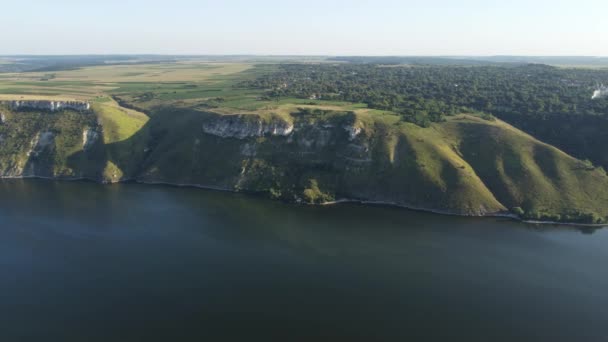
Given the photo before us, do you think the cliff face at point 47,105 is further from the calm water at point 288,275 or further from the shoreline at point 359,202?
the calm water at point 288,275

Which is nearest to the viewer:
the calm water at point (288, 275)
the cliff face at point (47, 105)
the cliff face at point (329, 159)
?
the calm water at point (288, 275)

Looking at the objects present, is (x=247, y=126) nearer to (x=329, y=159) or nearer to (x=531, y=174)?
(x=329, y=159)

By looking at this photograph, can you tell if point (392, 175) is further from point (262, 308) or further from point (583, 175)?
point (262, 308)

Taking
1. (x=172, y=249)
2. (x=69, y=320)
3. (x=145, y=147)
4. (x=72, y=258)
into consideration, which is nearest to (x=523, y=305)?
(x=172, y=249)

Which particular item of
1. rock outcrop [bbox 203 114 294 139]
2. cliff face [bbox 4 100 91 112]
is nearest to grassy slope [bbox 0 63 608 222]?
rock outcrop [bbox 203 114 294 139]

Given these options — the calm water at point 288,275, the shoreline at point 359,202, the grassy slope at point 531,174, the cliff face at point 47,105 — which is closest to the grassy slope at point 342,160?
the grassy slope at point 531,174

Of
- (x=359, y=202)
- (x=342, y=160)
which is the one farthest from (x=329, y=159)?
(x=359, y=202)

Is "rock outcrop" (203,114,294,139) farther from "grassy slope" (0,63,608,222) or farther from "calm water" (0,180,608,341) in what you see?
"calm water" (0,180,608,341)
